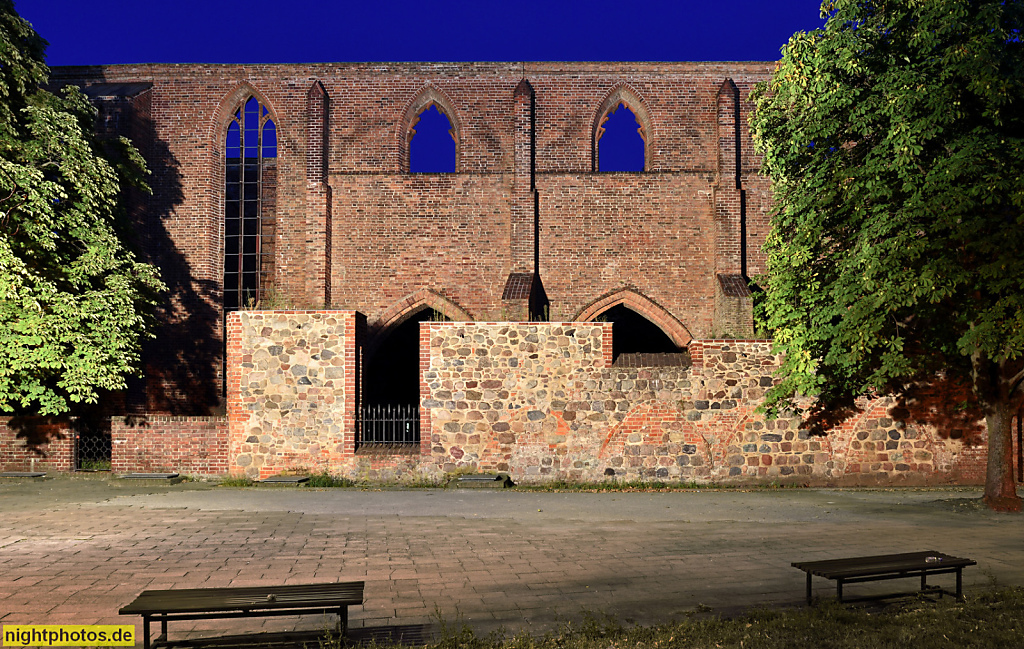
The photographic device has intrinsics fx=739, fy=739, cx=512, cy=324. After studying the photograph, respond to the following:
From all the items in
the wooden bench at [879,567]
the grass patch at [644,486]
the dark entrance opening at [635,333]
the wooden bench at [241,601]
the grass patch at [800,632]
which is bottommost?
the grass patch at [644,486]

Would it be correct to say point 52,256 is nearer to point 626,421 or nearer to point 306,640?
point 626,421

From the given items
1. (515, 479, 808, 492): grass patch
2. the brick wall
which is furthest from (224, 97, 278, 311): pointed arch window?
(515, 479, 808, 492): grass patch

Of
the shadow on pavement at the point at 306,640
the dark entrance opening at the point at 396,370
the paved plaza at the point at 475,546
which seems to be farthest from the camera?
the dark entrance opening at the point at 396,370

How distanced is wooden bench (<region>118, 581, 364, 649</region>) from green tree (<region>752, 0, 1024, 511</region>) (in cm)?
777

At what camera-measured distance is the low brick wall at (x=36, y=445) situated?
1462 centimetres

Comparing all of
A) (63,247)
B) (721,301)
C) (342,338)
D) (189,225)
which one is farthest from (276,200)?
(721,301)

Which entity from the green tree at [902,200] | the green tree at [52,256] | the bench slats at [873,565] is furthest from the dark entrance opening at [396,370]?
the bench slats at [873,565]

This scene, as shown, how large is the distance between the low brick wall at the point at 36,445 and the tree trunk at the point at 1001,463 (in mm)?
16108

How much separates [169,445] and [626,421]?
27.9ft

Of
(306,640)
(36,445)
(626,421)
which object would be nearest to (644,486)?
(626,421)

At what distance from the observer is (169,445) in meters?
13.9

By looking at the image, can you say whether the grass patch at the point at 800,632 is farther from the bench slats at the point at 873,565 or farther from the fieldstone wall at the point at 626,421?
the fieldstone wall at the point at 626,421

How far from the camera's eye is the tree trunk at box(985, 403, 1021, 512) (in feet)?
34.2

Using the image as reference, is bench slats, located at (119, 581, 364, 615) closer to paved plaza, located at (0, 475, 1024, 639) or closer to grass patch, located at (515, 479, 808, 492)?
paved plaza, located at (0, 475, 1024, 639)
